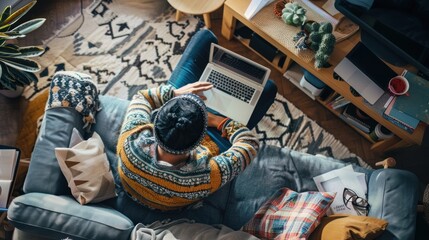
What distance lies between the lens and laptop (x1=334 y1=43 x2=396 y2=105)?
1.80 m

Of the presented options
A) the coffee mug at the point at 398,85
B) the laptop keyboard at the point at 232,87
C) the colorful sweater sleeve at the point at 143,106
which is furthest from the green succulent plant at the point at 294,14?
the colorful sweater sleeve at the point at 143,106

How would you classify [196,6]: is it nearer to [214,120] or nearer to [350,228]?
[214,120]

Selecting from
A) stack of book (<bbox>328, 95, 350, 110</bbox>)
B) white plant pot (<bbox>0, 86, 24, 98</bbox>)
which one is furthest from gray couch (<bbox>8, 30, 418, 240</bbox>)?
white plant pot (<bbox>0, 86, 24, 98</bbox>)

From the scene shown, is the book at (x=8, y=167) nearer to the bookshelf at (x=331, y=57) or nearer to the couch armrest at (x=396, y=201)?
the bookshelf at (x=331, y=57)

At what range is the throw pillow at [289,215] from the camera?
1384 millimetres

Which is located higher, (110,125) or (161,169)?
(161,169)

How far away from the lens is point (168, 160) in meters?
1.23

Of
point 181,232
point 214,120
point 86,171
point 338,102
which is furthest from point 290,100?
point 86,171

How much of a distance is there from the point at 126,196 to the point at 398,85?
146 cm

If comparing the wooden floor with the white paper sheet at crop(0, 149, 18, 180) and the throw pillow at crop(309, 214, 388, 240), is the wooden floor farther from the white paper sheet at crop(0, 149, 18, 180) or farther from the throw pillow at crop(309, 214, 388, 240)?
the throw pillow at crop(309, 214, 388, 240)

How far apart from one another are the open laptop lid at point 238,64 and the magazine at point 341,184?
567mm

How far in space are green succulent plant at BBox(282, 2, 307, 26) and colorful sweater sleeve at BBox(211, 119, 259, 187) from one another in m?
0.69

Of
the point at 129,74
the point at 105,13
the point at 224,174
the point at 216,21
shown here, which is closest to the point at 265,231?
the point at 224,174

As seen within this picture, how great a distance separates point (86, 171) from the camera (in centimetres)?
146
